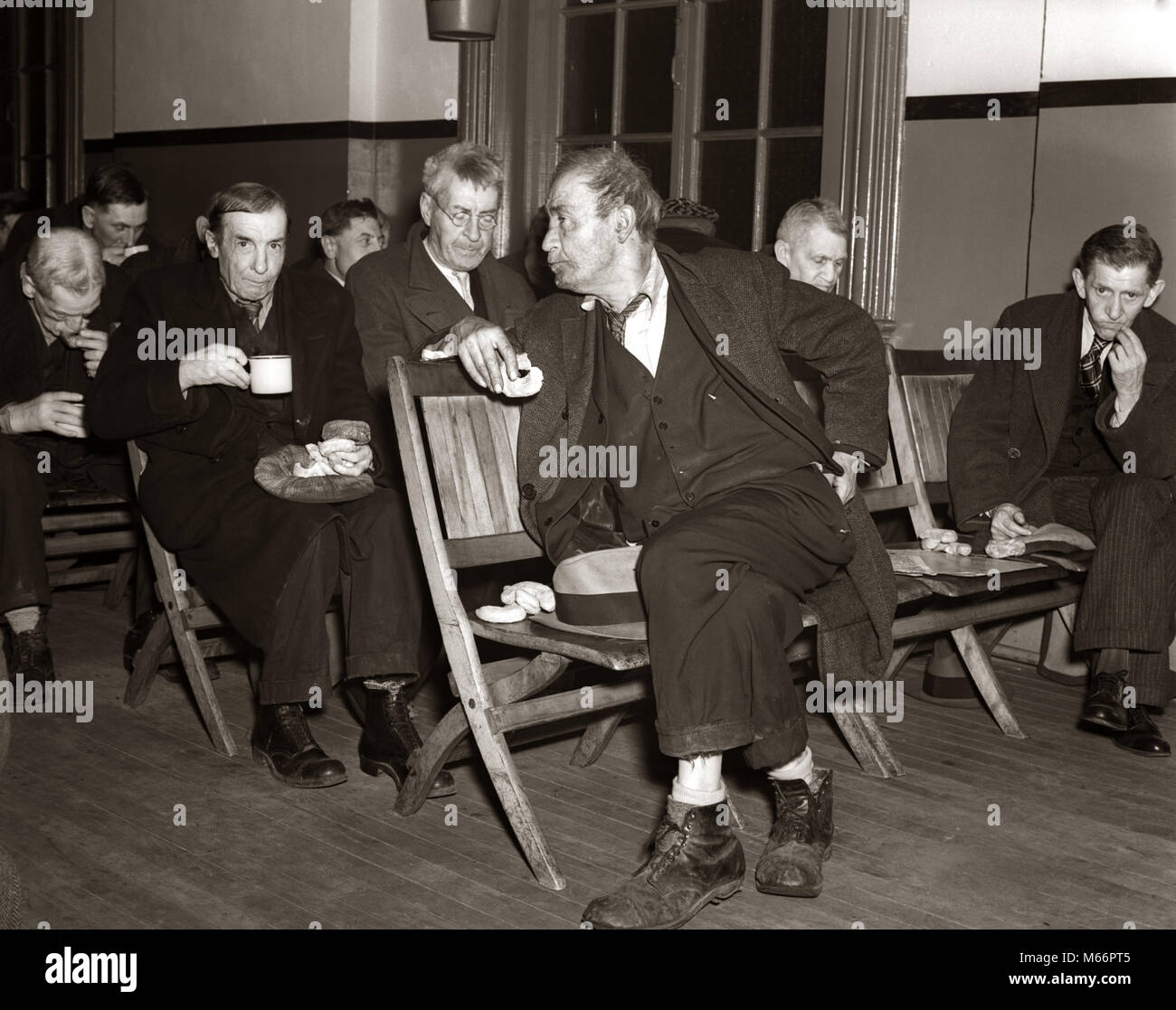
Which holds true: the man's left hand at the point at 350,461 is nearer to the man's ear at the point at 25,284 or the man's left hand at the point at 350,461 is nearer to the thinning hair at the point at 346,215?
the man's ear at the point at 25,284

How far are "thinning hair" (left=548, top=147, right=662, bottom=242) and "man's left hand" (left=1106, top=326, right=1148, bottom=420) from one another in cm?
166

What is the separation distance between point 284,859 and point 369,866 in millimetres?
181

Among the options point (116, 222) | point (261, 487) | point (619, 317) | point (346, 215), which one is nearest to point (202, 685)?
point (261, 487)

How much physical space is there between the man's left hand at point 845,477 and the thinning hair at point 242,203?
1.57 meters


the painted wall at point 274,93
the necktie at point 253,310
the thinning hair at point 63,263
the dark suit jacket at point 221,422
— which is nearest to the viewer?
the dark suit jacket at point 221,422

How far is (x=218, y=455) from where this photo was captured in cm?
365

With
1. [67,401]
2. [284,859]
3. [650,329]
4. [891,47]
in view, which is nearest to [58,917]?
[284,859]

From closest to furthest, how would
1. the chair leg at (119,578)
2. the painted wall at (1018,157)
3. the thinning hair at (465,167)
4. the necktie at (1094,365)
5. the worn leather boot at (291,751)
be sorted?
the worn leather boot at (291,751)
the thinning hair at (465,167)
the necktie at (1094,365)
the painted wall at (1018,157)
the chair leg at (119,578)

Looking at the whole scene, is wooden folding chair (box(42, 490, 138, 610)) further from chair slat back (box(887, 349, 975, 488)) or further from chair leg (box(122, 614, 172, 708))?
chair slat back (box(887, 349, 975, 488))

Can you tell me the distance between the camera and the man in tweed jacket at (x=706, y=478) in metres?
2.61

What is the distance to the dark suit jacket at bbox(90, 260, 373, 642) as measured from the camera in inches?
136

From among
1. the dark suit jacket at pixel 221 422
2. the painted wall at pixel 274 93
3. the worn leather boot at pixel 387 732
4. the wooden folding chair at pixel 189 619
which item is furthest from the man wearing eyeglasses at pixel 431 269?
the painted wall at pixel 274 93

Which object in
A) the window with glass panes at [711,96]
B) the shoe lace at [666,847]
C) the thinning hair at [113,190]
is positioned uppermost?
the window with glass panes at [711,96]

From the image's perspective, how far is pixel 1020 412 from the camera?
4188mm
